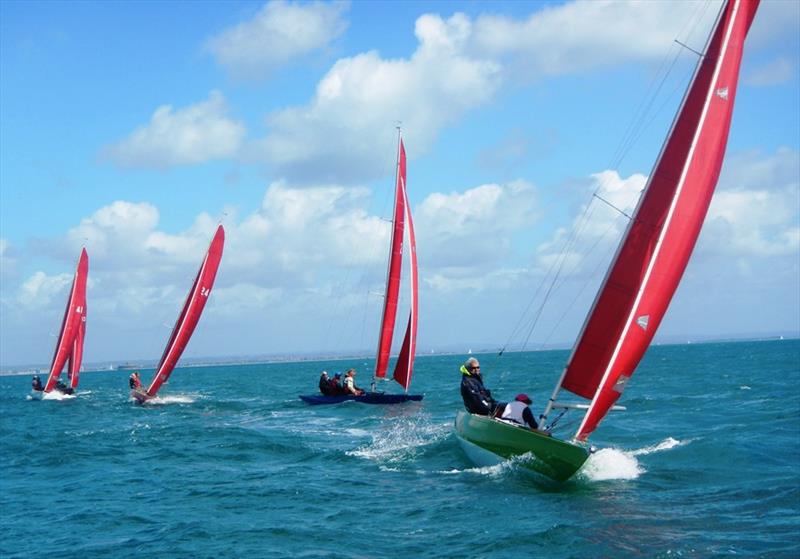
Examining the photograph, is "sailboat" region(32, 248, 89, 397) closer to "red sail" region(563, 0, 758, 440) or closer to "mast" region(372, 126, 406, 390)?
"mast" region(372, 126, 406, 390)

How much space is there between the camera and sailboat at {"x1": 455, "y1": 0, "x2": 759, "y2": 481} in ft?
47.4

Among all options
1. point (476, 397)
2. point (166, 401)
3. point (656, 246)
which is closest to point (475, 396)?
point (476, 397)

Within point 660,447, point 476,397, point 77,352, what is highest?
point 77,352

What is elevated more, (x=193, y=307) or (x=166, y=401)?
(x=193, y=307)

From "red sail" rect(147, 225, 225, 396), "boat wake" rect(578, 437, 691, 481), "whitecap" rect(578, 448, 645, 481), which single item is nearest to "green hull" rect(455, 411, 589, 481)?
"whitecap" rect(578, 448, 645, 481)

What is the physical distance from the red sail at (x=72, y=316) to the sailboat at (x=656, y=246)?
38915mm

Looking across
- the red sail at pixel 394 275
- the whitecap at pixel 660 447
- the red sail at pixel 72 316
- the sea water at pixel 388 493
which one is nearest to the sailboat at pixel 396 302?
the red sail at pixel 394 275

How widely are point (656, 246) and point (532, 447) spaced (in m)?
→ 4.33

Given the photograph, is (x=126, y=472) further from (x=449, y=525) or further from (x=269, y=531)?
(x=449, y=525)

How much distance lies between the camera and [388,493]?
1638 cm

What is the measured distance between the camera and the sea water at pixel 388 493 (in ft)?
41.4

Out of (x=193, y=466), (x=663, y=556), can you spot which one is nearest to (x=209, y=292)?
(x=193, y=466)

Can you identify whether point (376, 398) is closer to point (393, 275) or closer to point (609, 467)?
point (393, 275)

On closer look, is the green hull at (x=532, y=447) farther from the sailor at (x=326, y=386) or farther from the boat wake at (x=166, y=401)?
the boat wake at (x=166, y=401)
